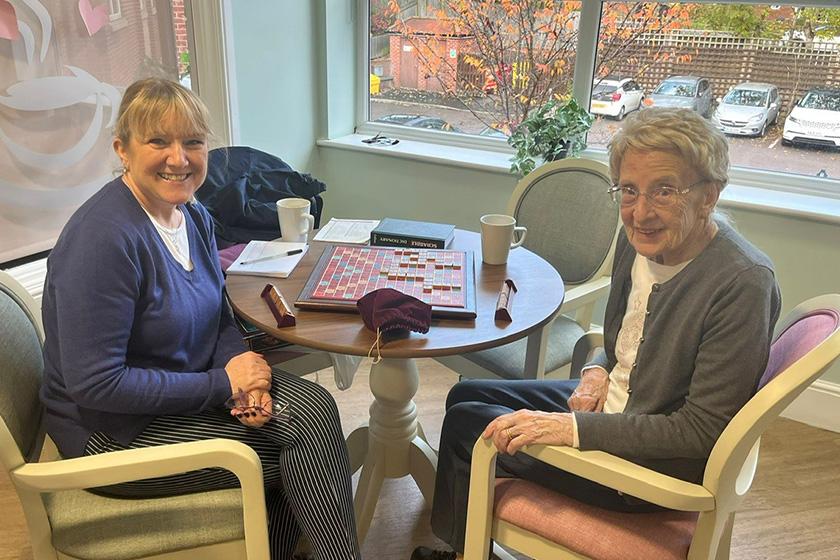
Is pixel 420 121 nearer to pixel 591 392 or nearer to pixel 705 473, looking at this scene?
pixel 591 392

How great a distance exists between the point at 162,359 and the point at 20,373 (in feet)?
0.82

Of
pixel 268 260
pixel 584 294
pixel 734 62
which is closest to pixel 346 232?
pixel 268 260

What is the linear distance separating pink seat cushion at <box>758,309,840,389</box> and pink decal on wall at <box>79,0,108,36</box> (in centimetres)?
215

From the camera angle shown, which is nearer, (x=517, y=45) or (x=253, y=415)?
(x=253, y=415)

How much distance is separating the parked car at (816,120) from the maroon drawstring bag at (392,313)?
181 cm

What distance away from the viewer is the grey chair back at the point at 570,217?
2.10 m

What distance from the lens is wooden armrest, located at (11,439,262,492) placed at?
1.07 m

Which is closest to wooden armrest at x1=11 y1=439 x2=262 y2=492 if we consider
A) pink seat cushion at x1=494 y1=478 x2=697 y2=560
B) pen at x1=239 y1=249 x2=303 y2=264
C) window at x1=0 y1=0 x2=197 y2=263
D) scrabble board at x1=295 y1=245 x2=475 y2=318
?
scrabble board at x1=295 y1=245 x2=475 y2=318

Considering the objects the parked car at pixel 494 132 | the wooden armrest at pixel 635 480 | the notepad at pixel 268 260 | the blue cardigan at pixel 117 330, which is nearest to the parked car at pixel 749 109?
the parked car at pixel 494 132

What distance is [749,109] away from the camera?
2.48 meters

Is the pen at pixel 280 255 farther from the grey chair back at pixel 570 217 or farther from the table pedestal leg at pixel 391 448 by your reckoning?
the grey chair back at pixel 570 217

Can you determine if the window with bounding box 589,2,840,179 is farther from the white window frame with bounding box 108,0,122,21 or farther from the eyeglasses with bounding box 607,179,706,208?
the white window frame with bounding box 108,0,122,21

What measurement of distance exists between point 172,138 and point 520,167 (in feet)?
4.96

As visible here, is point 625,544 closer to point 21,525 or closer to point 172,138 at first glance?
point 172,138
